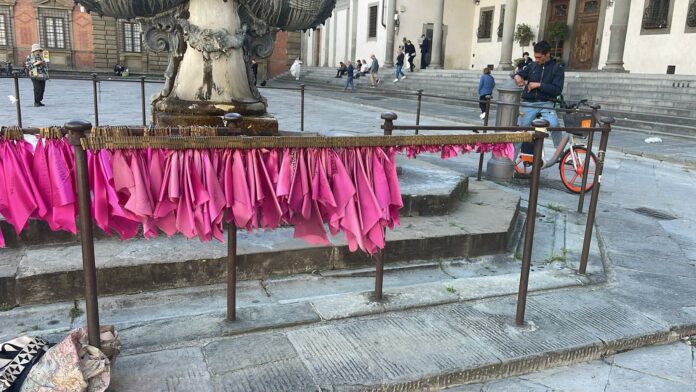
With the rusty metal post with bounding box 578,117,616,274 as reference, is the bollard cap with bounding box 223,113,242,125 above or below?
above

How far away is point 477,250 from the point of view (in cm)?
438

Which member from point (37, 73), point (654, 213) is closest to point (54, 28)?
point (37, 73)

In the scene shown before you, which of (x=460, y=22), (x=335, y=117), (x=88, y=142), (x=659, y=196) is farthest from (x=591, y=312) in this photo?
(x=460, y=22)

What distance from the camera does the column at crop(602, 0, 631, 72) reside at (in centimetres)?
1848

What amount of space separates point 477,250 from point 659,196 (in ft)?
13.4

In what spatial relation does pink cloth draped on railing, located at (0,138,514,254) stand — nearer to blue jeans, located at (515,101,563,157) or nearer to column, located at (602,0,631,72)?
blue jeans, located at (515,101,563,157)

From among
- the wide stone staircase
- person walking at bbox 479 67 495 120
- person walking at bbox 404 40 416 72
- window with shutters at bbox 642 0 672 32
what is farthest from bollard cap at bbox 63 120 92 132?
person walking at bbox 404 40 416 72

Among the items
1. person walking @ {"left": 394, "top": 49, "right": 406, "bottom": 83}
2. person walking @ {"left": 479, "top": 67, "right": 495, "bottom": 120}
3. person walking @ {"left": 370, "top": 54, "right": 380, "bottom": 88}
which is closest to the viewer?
person walking @ {"left": 479, "top": 67, "right": 495, "bottom": 120}

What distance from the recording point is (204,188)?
2.31 m

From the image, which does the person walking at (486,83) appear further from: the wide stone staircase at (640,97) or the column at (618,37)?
the column at (618,37)

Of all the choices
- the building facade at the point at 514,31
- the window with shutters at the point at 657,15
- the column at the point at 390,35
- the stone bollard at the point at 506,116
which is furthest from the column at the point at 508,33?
the stone bollard at the point at 506,116

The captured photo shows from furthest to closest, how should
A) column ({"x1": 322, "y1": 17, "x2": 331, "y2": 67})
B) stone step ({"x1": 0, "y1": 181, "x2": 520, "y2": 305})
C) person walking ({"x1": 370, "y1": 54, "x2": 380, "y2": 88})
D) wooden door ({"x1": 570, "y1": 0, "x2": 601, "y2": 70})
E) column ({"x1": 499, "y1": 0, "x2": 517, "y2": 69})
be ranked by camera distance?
1. column ({"x1": 322, "y1": 17, "x2": 331, "y2": 67})
2. person walking ({"x1": 370, "y1": 54, "x2": 380, "y2": 88})
3. column ({"x1": 499, "y1": 0, "x2": 517, "y2": 69})
4. wooden door ({"x1": 570, "y1": 0, "x2": 601, "y2": 70})
5. stone step ({"x1": 0, "y1": 181, "x2": 520, "y2": 305})

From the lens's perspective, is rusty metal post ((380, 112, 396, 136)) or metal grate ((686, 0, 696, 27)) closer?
rusty metal post ((380, 112, 396, 136))

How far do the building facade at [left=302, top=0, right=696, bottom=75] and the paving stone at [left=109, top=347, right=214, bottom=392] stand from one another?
63.6 ft
